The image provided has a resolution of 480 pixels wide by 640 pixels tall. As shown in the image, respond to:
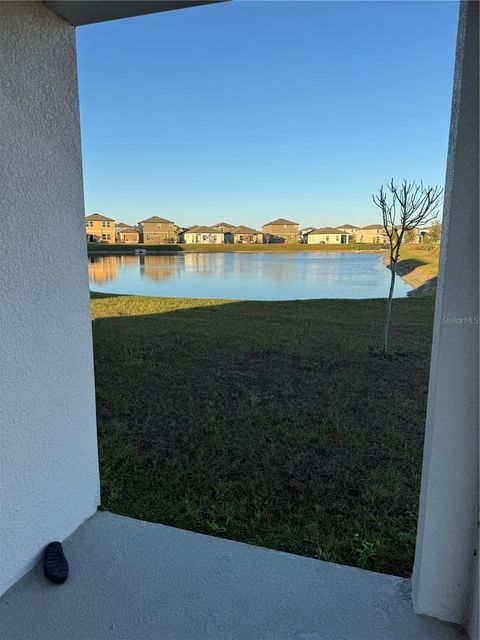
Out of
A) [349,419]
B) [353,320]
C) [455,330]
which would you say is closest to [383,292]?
[353,320]

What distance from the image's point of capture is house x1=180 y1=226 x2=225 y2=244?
63.3 metres

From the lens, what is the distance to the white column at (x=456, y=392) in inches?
35.7

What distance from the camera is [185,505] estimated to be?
1746mm

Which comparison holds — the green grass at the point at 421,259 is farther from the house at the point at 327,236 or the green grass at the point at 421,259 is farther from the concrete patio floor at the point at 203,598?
the house at the point at 327,236

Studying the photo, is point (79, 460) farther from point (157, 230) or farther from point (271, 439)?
point (157, 230)

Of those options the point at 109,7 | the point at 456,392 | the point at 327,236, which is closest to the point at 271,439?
the point at 456,392

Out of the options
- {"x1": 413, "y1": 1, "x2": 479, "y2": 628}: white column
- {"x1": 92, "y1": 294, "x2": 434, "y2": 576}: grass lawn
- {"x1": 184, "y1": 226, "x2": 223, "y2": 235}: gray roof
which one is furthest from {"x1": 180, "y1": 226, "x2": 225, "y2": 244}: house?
{"x1": 413, "y1": 1, "x2": 479, "y2": 628}: white column

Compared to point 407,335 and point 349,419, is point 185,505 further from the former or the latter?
point 407,335

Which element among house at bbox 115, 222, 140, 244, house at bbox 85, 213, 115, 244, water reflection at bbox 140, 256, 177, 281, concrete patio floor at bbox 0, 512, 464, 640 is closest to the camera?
concrete patio floor at bbox 0, 512, 464, 640

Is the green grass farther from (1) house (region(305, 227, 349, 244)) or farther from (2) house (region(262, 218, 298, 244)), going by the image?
(2) house (region(262, 218, 298, 244))

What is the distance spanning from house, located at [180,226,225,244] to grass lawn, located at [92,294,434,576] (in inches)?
2350

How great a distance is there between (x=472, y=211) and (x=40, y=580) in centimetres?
168

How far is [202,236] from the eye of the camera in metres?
63.8

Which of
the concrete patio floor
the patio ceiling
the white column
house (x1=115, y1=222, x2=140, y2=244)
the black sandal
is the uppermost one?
house (x1=115, y1=222, x2=140, y2=244)
